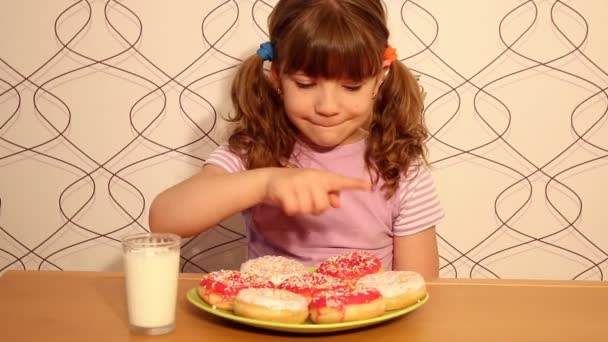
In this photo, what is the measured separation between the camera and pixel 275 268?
1.00 m

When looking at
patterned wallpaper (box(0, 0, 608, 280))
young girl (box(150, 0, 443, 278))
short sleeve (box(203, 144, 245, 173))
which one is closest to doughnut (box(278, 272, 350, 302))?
young girl (box(150, 0, 443, 278))

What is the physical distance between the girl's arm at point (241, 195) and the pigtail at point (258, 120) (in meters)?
0.23

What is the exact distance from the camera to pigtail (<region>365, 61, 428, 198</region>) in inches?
56.9

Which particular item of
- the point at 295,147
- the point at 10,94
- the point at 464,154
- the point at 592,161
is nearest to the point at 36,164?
the point at 10,94

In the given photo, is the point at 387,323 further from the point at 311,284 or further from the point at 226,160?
the point at 226,160

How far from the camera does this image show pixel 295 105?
1320mm

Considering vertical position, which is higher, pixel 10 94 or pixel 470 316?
pixel 10 94

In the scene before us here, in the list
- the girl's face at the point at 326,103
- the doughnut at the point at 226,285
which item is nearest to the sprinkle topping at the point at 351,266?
the doughnut at the point at 226,285

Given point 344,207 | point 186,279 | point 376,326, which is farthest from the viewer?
point 344,207

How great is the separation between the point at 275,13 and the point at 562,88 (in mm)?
702

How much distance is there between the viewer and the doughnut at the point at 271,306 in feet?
2.75

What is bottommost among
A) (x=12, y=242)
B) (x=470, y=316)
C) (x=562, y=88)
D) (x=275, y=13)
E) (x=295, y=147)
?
(x=12, y=242)

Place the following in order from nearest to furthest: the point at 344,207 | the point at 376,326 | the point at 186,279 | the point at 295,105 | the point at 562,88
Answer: the point at 376,326 → the point at 186,279 → the point at 295,105 → the point at 344,207 → the point at 562,88

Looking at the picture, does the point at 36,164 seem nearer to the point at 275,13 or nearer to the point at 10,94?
the point at 10,94
